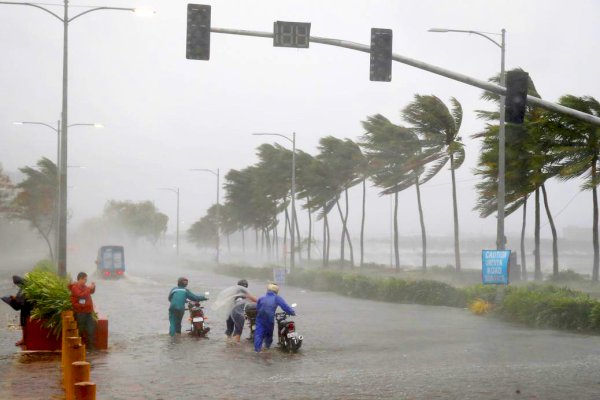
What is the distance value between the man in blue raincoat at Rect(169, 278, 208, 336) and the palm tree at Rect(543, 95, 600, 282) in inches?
797

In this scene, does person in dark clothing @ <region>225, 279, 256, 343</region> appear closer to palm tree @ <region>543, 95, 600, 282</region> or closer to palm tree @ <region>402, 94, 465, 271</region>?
palm tree @ <region>543, 95, 600, 282</region>

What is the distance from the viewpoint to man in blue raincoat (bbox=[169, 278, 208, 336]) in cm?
2275

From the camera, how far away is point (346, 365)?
701 inches

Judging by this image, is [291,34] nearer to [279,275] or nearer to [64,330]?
[64,330]

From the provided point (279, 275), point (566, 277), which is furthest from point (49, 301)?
point (566, 277)

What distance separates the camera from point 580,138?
131 feet

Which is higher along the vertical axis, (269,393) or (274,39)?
(274,39)

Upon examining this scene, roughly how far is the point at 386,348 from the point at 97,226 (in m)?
174

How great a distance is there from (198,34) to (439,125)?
37065 millimetres

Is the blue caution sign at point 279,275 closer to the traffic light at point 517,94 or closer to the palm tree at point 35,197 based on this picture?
the traffic light at point 517,94

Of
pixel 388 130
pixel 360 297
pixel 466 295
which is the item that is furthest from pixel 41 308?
pixel 388 130

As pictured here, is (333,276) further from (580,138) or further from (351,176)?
(351,176)

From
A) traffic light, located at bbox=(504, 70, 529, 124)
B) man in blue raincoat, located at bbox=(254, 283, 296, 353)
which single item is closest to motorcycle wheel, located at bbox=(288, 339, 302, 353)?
man in blue raincoat, located at bbox=(254, 283, 296, 353)

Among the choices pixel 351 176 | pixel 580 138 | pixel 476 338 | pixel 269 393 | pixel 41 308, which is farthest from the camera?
pixel 351 176
